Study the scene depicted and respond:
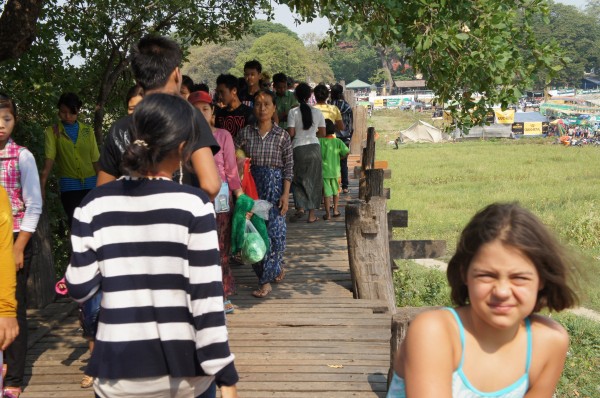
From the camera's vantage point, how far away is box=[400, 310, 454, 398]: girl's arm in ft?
6.73

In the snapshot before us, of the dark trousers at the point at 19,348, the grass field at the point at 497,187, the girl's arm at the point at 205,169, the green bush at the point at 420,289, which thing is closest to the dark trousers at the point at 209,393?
the girl's arm at the point at 205,169

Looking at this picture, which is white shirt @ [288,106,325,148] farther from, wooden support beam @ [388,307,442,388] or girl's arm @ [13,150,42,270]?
wooden support beam @ [388,307,442,388]

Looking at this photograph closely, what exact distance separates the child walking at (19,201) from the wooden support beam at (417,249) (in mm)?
4136

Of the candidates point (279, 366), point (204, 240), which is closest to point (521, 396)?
point (204, 240)

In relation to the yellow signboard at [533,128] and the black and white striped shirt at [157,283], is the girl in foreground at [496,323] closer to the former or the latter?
the black and white striped shirt at [157,283]

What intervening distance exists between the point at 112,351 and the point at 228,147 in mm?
3177

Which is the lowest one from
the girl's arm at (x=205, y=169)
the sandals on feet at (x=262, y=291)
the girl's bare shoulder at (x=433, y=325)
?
the sandals on feet at (x=262, y=291)

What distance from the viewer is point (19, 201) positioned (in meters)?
4.46

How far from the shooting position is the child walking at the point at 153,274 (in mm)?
2387

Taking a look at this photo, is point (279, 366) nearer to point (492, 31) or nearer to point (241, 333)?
point (241, 333)

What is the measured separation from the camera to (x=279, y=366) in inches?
196

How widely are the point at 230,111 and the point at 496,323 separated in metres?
5.19

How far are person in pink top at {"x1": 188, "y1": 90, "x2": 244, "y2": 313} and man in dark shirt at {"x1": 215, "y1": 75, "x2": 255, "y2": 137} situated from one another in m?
1.29

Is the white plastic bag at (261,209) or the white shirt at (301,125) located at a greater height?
the white shirt at (301,125)
